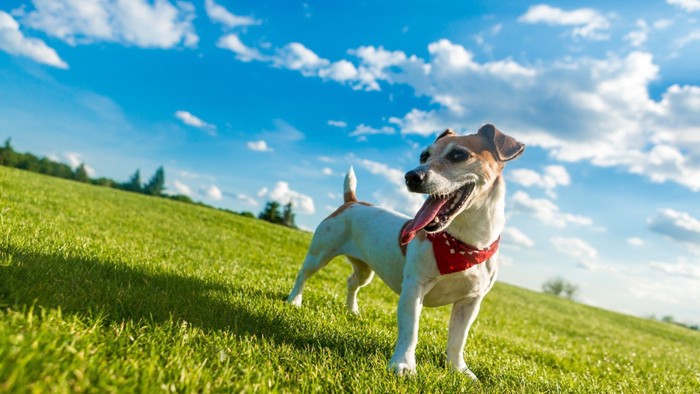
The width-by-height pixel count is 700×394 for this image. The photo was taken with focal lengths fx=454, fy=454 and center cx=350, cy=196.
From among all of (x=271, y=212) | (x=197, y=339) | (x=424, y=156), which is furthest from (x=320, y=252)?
(x=271, y=212)

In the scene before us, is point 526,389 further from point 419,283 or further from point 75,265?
point 75,265

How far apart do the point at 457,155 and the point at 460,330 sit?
72.1 inches

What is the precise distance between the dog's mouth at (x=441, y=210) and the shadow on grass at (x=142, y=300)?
1.43 metres

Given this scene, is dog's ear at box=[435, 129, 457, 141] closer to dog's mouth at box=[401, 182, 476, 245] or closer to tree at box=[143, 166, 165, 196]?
dog's mouth at box=[401, 182, 476, 245]

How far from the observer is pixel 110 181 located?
372 ft

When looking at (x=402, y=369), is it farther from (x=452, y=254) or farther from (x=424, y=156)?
(x=424, y=156)

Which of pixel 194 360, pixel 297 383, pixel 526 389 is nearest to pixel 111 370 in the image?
pixel 194 360

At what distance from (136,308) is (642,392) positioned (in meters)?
5.89

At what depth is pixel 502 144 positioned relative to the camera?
4.26m

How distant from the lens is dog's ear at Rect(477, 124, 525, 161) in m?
4.21

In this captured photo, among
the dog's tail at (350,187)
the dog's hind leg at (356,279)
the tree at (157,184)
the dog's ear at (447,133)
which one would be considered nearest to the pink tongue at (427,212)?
the dog's ear at (447,133)

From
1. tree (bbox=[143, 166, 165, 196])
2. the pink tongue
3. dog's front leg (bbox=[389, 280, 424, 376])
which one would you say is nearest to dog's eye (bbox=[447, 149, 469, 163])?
the pink tongue

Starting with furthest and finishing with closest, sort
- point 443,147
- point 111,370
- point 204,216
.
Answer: point 204,216 → point 443,147 → point 111,370

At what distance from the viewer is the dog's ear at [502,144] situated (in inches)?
166
